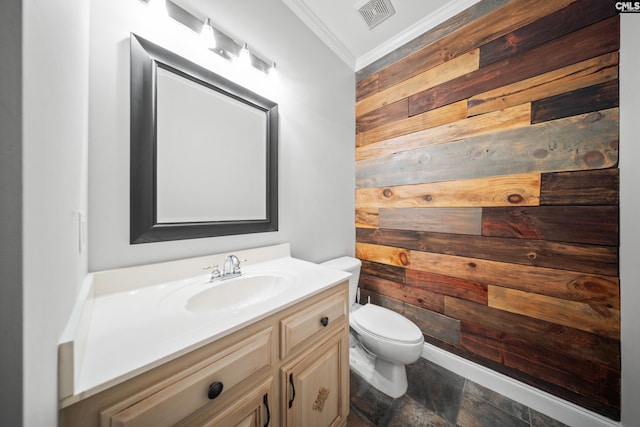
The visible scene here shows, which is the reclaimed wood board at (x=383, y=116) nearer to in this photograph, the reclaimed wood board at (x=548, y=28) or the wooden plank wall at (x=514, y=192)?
the wooden plank wall at (x=514, y=192)

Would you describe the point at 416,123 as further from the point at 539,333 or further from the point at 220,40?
the point at 539,333

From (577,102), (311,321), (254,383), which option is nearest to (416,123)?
(577,102)

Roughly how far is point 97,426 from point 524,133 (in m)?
2.05

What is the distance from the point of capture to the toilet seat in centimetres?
126

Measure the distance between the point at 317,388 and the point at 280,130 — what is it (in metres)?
1.42

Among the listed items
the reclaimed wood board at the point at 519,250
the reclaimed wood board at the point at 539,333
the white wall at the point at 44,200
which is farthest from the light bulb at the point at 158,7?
the reclaimed wood board at the point at 539,333

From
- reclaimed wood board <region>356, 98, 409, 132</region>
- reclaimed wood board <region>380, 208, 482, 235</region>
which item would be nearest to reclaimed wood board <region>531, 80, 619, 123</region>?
reclaimed wood board <region>380, 208, 482, 235</region>

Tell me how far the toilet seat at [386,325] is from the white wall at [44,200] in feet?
4.32

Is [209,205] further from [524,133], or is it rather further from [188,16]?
[524,133]

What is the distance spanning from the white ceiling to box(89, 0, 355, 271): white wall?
88 mm

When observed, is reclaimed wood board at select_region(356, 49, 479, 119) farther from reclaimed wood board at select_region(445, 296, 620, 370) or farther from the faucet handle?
the faucet handle

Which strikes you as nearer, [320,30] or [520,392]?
[520,392]

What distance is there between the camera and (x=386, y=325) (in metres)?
1.38

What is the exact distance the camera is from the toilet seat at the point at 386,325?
126 centimetres
